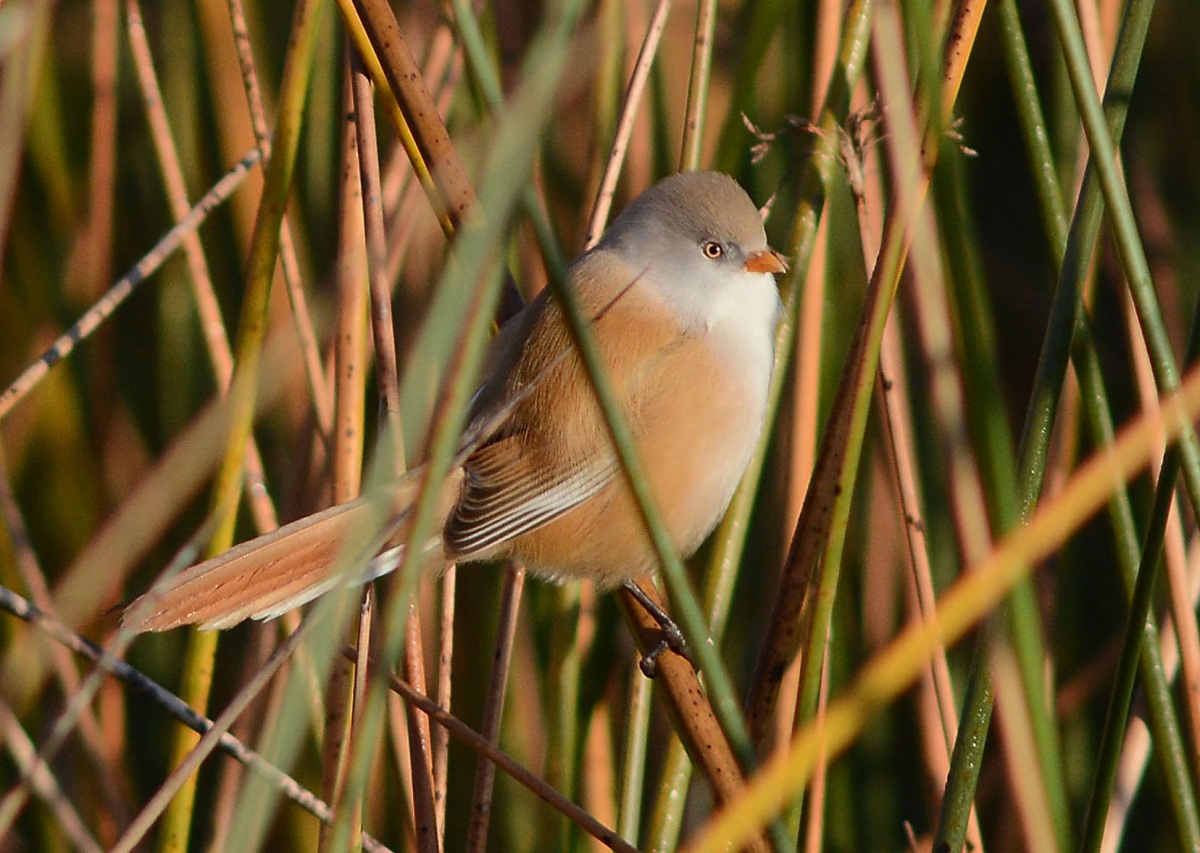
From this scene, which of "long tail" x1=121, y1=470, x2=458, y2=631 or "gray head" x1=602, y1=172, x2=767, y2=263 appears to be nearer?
"long tail" x1=121, y1=470, x2=458, y2=631

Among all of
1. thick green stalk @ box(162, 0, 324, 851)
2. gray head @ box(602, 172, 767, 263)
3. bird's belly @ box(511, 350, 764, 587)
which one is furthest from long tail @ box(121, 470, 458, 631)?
gray head @ box(602, 172, 767, 263)

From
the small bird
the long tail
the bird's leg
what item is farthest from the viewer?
the small bird

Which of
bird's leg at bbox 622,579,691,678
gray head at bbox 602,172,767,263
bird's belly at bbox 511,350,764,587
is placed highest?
gray head at bbox 602,172,767,263

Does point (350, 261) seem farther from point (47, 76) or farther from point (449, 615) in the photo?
point (47, 76)

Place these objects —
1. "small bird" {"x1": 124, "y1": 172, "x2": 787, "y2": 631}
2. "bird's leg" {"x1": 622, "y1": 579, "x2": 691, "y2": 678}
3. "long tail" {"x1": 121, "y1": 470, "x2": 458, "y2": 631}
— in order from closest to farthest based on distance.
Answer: "long tail" {"x1": 121, "y1": 470, "x2": 458, "y2": 631} → "bird's leg" {"x1": 622, "y1": 579, "x2": 691, "y2": 678} → "small bird" {"x1": 124, "y1": 172, "x2": 787, "y2": 631}

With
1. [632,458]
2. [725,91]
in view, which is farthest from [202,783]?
[632,458]

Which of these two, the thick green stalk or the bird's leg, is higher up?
the thick green stalk

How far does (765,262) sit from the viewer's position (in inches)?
69.7

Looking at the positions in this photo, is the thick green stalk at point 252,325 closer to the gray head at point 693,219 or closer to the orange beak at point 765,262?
the gray head at point 693,219

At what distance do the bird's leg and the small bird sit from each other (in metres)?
0.03

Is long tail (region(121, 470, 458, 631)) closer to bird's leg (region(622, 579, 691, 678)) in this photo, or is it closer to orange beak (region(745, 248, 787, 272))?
bird's leg (region(622, 579, 691, 678))

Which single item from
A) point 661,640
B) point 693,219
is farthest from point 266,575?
point 693,219

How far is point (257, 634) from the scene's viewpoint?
6.98 feet

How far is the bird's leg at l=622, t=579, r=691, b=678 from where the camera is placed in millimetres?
1433
